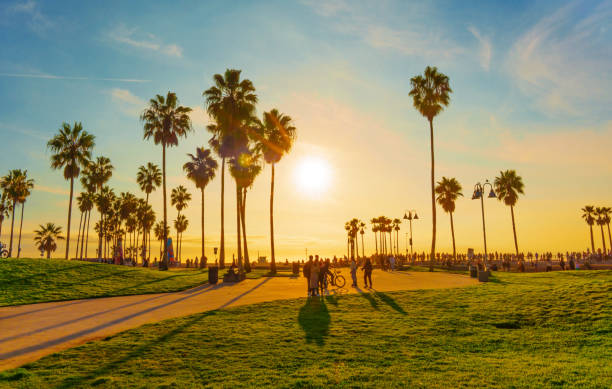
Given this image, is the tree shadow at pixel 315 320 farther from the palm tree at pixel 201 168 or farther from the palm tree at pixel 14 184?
the palm tree at pixel 14 184

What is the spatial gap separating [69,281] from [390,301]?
19.9 metres

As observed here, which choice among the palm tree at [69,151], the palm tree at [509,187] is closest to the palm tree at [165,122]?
the palm tree at [69,151]

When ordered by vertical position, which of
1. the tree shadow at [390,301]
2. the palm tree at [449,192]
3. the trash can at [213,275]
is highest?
the palm tree at [449,192]

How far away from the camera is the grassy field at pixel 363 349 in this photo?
7343 mm

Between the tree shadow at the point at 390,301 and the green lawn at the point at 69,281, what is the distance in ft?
44.0

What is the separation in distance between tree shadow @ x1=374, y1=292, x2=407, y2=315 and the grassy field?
20 centimetres

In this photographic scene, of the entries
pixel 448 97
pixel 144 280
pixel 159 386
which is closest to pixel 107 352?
pixel 159 386

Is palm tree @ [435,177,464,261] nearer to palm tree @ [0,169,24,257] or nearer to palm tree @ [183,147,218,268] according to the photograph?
palm tree @ [183,147,218,268]

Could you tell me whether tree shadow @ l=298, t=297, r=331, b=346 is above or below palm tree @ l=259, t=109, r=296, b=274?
below

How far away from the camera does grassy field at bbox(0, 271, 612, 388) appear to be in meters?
7.34

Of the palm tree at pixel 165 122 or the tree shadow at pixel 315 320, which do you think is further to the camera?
the palm tree at pixel 165 122

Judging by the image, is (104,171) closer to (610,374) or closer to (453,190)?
(453,190)

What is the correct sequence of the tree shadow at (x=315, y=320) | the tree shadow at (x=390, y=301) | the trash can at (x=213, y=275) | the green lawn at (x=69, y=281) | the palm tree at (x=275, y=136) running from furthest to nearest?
the palm tree at (x=275, y=136) < the trash can at (x=213, y=275) < the green lawn at (x=69, y=281) < the tree shadow at (x=390, y=301) < the tree shadow at (x=315, y=320)

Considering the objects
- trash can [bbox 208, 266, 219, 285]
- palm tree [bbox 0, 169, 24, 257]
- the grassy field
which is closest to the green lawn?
trash can [bbox 208, 266, 219, 285]
